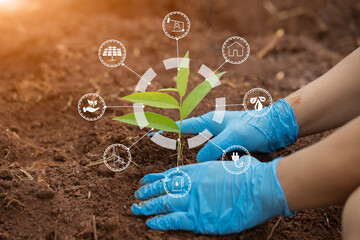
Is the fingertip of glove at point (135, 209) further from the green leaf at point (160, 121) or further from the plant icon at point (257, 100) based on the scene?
the plant icon at point (257, 100)

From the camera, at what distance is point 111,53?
2299 millimetres

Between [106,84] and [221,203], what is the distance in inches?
53.7

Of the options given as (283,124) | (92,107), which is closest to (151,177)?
(283,124)

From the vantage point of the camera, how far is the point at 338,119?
5.66 feet

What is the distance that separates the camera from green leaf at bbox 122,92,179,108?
1.44 meters

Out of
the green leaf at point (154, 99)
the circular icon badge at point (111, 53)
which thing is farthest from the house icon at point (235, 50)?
the green leaf at point (154, 99)

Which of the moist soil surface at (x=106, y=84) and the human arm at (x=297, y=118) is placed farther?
the human arm at (x=297, y=118)

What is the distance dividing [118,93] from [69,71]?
52 centimetres

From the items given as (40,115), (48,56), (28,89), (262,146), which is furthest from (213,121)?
(48,56)

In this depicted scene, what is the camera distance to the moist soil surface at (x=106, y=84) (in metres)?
1.46

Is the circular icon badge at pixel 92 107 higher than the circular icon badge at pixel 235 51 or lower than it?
lower

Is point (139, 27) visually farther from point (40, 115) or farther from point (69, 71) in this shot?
point (40, 115)

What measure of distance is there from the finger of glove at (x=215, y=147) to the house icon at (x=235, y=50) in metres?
1.25

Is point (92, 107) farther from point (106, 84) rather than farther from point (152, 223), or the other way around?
point (152, 223)
